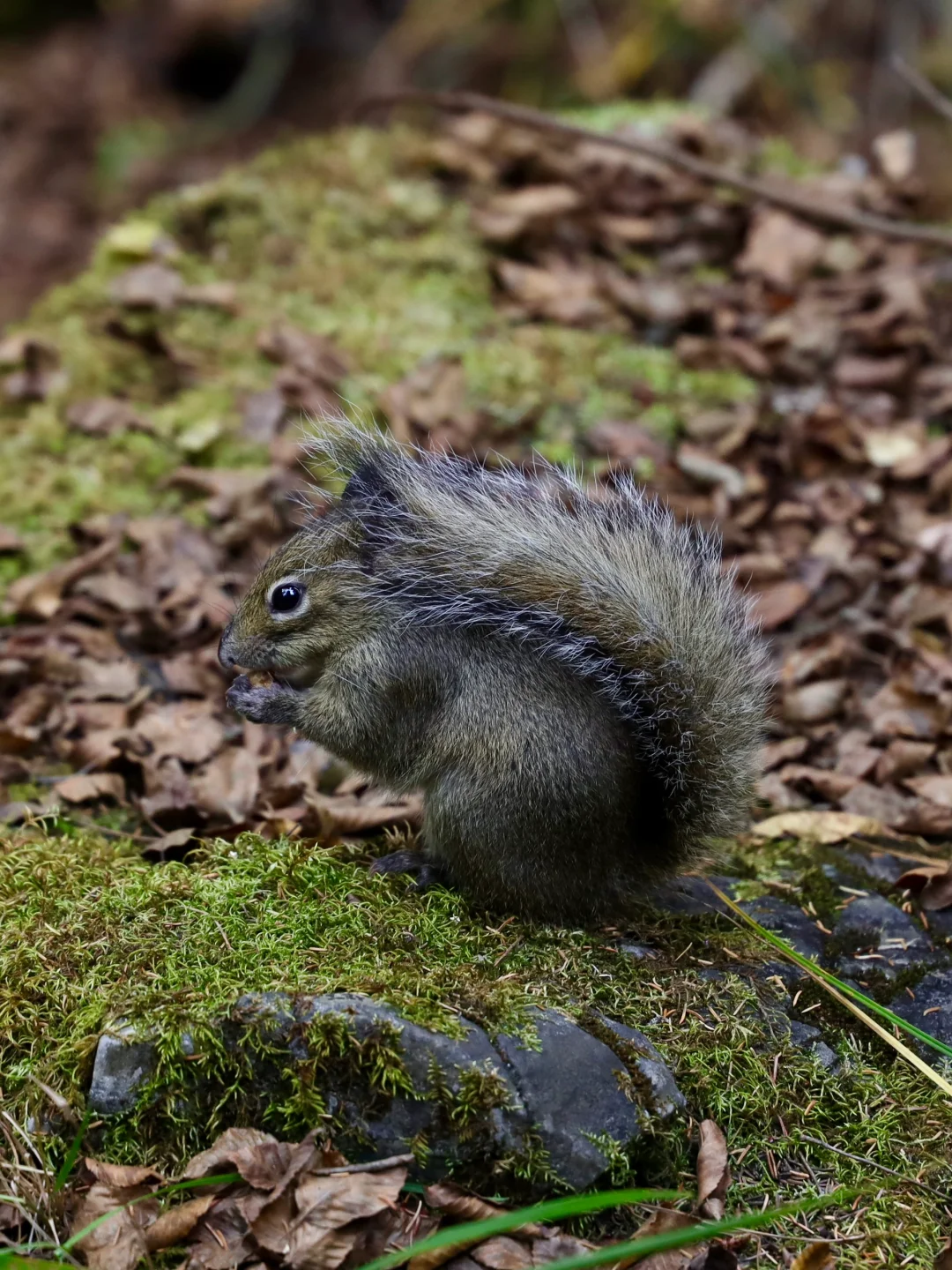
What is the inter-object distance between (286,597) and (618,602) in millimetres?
1014

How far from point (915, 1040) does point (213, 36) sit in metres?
11.8

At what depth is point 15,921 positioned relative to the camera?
3365mm

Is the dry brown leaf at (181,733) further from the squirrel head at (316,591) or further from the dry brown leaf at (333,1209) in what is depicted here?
the dry brown leaf at (333,1209)

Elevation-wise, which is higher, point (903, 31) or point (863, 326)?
point (903, 31)

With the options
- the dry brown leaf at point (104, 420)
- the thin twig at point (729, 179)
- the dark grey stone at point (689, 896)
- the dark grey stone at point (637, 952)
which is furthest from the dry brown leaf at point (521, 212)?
the dark grey stone at point (637, 952)

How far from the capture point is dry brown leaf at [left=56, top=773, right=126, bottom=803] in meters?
4.32

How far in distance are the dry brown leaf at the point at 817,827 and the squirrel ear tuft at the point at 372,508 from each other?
1657mm

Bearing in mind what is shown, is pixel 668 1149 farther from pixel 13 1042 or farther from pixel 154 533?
pixel 154 533

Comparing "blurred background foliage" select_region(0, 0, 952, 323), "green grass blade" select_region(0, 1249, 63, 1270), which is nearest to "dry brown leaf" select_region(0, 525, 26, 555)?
"green grass blade" select_region(0, 1249, 63, 1270)

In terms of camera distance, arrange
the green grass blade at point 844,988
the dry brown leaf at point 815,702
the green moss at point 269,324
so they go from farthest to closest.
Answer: the green moss at point 269,324 → the dry brown leaf at point 815,702 → the green grass blade at point 844,988

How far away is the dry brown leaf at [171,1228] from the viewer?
2.74 metres

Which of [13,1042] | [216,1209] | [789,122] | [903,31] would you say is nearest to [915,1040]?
[216,1209]

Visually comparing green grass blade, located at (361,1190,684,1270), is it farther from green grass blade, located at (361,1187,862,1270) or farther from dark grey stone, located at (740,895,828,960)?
dark grey stone, located at (740,895,828,960)

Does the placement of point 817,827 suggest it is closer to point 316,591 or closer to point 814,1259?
point 814,1259
